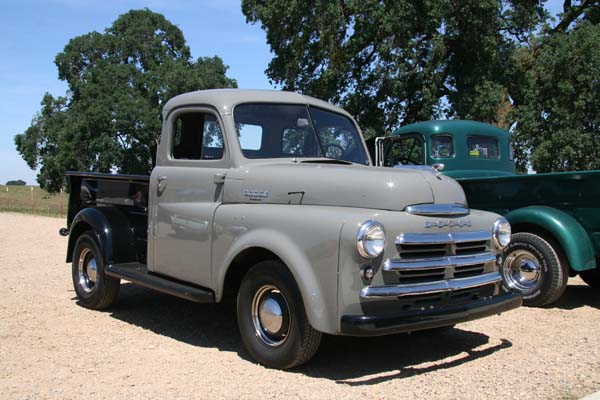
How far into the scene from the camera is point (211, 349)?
516 centimetres

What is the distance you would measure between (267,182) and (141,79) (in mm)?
34358

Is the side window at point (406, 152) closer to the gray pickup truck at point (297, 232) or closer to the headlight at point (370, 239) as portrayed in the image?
the gray pickup truck at point (297, 232)

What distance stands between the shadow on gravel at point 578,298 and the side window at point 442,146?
100 inches

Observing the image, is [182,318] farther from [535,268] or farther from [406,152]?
[406,152]

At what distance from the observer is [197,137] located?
18.4 ft

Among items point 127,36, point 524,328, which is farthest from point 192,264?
point 127,36

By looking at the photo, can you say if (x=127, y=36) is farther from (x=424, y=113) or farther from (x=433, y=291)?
(x=433, y=291)

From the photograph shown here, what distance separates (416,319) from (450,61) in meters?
15.9

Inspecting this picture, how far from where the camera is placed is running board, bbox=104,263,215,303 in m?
4.95

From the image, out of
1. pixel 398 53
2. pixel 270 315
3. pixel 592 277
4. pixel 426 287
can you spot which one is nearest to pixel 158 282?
pixel 270 315

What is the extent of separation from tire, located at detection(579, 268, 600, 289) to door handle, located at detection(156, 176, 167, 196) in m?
5.23

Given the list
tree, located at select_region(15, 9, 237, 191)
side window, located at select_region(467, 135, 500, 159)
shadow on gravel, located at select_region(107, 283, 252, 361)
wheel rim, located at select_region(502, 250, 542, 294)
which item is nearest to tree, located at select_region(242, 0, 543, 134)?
side window, located at select_region(467, 135, 500, 159)

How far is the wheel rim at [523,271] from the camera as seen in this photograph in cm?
670

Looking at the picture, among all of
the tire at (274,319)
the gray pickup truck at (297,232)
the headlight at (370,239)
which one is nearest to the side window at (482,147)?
the gray pickup truck at (297,232)
